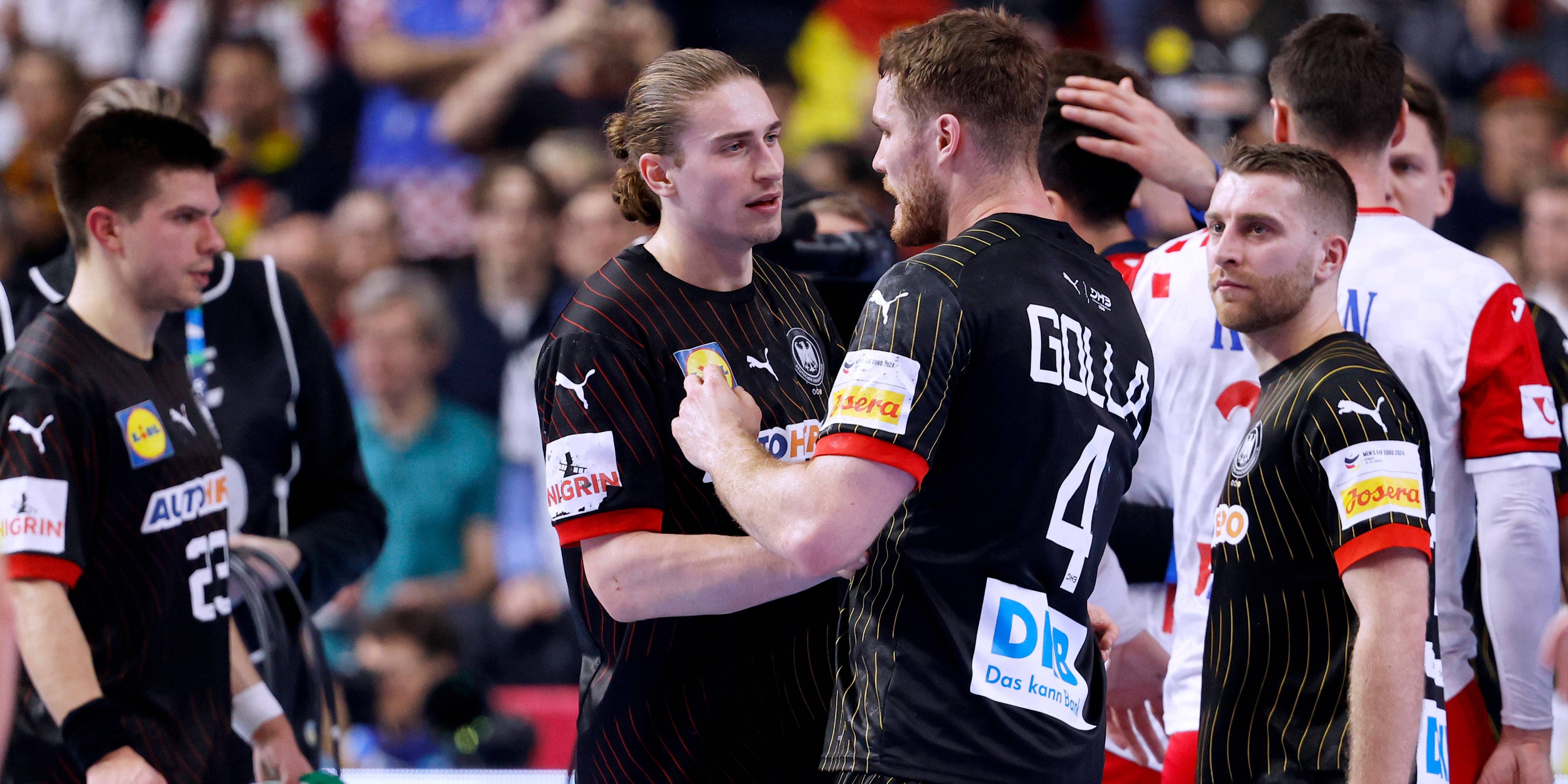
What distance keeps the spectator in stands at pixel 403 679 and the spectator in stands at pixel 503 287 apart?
60.6 inches

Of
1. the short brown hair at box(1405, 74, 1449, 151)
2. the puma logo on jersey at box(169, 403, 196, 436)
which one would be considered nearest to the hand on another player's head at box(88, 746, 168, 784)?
the puma logo on jersey at box(169, 403, 196, 436)

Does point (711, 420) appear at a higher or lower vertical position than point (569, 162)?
lower

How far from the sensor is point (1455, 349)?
338 cm

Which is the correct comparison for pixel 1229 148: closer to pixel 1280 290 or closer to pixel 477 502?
pixel 1280 290

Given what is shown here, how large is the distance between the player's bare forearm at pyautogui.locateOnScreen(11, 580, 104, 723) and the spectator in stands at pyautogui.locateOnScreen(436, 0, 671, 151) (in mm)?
6175

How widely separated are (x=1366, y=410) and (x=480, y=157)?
7210 mm

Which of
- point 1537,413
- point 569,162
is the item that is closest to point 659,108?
point 1537,413

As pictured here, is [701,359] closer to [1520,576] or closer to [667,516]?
[667,516]

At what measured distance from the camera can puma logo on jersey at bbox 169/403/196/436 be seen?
361 centimetres

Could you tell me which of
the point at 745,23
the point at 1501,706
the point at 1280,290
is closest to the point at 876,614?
the point at 1280,290

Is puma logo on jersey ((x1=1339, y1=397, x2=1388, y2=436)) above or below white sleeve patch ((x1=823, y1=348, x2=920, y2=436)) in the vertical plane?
above

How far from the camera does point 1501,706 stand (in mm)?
3564

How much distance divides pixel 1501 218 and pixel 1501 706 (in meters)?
5.30

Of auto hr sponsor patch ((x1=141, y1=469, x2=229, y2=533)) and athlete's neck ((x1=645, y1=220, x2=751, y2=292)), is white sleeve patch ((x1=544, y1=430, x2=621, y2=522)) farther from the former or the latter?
auto hr sponsor patch ((x1=141, y1=469, x2=229, y2=533))
